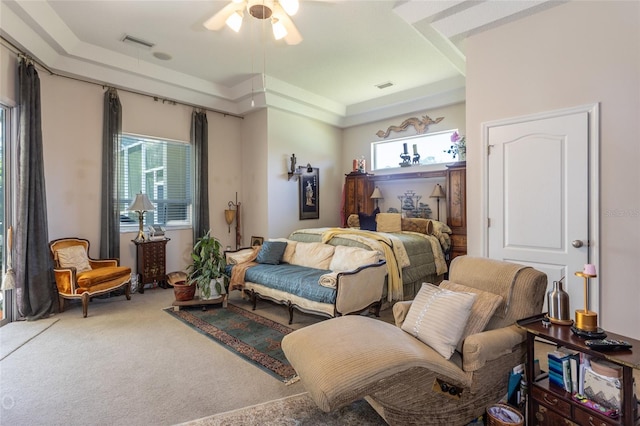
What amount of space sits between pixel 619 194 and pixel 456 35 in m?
2.15

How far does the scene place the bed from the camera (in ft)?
13.3

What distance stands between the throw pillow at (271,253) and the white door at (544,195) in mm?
2605

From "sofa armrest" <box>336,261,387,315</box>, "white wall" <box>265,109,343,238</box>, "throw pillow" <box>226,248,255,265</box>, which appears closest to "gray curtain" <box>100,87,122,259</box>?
"throw pillow" <box>226,248,255,265</box>

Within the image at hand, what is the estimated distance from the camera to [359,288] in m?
3.29

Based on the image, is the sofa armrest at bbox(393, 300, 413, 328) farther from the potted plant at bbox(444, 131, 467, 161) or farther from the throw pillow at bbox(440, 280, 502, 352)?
the potted plant at bbox(444, 131, 467, 161)

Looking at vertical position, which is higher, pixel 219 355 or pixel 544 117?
pixel 544 117

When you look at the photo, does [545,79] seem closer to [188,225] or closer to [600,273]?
[600,273]

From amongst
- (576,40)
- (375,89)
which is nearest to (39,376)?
(576,40)

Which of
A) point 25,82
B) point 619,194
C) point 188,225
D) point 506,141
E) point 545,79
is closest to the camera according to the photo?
point 619,194

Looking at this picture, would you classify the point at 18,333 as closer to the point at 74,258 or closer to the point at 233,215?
the point at 74,258

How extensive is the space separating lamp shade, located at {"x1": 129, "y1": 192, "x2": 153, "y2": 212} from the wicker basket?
4741 millimetres

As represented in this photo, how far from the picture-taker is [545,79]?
3.02m

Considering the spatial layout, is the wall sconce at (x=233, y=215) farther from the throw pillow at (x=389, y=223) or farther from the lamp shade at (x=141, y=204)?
the throw pillow at (x=389, y=223)

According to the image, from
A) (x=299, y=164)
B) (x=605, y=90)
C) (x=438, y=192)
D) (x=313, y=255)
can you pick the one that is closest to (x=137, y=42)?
(x=299, y=164)
